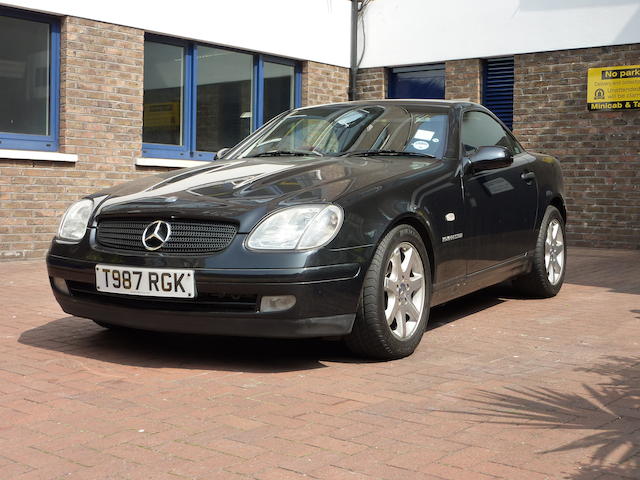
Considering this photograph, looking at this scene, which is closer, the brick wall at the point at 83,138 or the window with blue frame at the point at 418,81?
the brick wall at the point at 83,138

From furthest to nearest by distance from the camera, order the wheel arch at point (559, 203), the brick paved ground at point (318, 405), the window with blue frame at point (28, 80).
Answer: the window with blue frame at point (28, 80), the wheel arch at point (559, 203), the brick paved ground at point (318, 405)

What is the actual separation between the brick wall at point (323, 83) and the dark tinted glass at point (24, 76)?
5.05 metres

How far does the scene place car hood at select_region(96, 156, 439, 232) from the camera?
467 cm

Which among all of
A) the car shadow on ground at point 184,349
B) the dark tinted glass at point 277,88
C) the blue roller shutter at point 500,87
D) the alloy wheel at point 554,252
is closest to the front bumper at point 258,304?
the car shadow on ground at point 184,349

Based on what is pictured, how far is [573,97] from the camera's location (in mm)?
13406

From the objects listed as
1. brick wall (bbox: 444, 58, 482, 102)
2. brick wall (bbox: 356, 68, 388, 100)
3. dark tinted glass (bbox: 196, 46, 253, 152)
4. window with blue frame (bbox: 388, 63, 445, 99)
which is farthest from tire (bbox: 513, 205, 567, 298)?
brick wall (bbox: 356, 68, 388, 100)

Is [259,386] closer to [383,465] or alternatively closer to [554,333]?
[383,465]

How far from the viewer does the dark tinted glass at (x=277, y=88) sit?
14516mm

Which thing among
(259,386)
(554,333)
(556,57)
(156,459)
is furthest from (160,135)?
(156,459)

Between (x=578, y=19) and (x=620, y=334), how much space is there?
8585 millimetres

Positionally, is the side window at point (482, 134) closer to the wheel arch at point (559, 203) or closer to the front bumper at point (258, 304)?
the wheel arch at point (559, 203)

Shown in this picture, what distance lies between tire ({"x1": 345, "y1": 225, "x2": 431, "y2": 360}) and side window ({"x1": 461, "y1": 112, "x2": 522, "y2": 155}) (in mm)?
1254

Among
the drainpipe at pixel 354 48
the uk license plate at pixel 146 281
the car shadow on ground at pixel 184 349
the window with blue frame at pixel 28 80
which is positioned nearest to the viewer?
the uk license plate at pixel 146 281

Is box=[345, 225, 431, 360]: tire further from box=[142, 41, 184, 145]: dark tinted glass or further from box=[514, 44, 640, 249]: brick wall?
box=[514, 44, 640, 249]: brick wall
